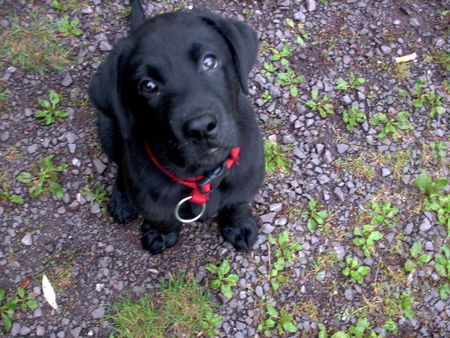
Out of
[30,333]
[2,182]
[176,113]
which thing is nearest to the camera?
[176,113]

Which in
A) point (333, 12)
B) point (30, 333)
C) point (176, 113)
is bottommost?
point (30, 333)

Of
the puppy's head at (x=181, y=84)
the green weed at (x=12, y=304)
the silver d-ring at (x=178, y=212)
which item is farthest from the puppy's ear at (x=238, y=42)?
the green weed at (x=12, y=304)

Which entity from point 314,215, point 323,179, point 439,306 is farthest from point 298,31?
point 439,306

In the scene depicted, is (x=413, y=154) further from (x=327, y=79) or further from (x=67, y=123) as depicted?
(x=67, y=123)

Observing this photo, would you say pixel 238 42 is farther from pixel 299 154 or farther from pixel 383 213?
pixel 383 213

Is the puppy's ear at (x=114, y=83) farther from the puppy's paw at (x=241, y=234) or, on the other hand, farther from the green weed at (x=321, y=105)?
the green weed at (x=321, y=105)

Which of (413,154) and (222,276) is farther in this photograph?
(413,154)

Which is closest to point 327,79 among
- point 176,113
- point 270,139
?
point 270,139
